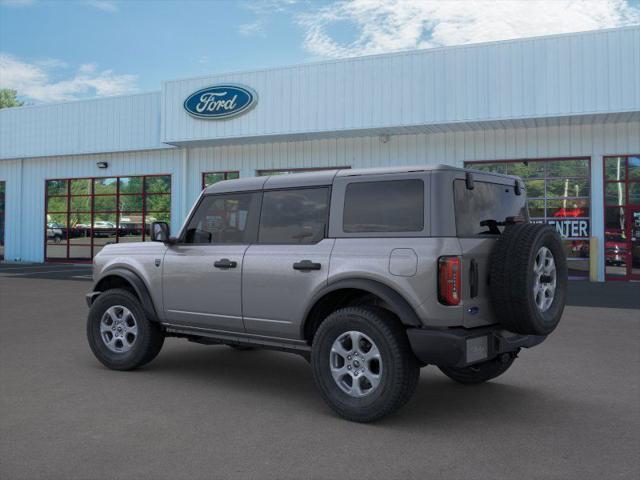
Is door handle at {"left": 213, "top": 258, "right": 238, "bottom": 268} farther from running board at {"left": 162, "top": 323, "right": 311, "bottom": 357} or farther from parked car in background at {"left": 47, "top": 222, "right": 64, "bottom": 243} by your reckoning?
parked car in background at {"left": 47, "top": 222, "right": 64, "bottom": 243}

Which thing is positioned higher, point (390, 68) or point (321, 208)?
point (390, 68)

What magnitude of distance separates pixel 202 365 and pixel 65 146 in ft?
69.3

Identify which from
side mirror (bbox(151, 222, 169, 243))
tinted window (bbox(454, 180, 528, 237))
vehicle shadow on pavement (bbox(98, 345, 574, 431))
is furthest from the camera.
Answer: side mirror (bbox(151, 222, 169, 243))

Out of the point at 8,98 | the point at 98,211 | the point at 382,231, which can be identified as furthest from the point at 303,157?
the point at 8,98

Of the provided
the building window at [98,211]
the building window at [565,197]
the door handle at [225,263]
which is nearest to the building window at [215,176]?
the building window at [98,211]

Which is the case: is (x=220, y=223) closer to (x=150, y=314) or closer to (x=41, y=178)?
(x=150, y=314)

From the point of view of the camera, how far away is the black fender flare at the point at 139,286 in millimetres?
6207

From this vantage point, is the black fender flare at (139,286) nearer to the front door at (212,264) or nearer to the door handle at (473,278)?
the front door at (212,264)

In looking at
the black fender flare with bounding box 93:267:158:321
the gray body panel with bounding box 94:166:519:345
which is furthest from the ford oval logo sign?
the black fender flare with bounding box 93:267:158:321

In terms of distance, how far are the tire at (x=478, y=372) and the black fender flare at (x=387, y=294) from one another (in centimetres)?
131

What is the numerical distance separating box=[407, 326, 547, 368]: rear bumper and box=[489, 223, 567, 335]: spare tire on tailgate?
0.69ft

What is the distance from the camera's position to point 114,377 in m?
6.07

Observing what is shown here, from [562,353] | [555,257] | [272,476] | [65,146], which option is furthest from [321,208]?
[65,146]

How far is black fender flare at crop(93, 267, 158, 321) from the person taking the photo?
621 centimetres
